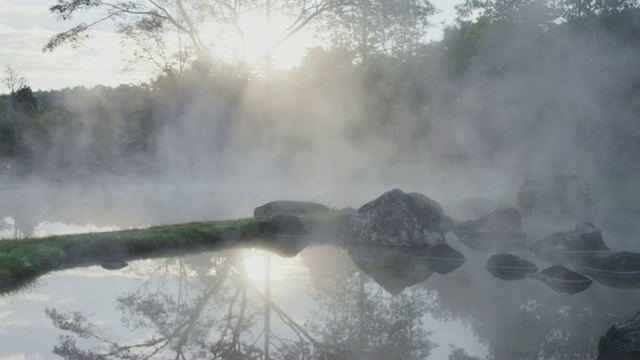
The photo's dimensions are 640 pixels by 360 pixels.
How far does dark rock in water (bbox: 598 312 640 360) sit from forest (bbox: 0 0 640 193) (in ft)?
73.3

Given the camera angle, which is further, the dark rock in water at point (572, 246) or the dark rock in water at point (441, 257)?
the dark rock in water at point (572, 246)

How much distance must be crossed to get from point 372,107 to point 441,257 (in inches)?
760

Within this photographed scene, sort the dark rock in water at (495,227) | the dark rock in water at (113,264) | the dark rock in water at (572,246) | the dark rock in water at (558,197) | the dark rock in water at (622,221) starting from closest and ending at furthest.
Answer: the dark rock in water at (113,264) → the dark rock in water at (572,246) → the dark rock in water at (495,227) → the dark rock in water at (622,221) → the dark rock in water at (558,197)

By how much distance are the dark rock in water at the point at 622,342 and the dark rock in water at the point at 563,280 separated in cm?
445

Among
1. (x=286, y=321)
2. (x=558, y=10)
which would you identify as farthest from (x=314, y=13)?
(x=286, y=321)

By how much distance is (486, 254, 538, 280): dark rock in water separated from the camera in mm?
12913

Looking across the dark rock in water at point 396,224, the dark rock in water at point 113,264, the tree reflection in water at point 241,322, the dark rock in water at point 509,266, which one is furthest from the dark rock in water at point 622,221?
the dark rock in water at point 113,264

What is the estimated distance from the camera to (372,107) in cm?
3325

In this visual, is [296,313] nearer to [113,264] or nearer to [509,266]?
[113,264]

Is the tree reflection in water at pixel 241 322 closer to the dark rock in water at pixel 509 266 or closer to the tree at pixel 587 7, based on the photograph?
the dark rock in water at pixel 509 266

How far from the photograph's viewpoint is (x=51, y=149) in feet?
117

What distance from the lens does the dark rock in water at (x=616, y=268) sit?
12628 millimetres

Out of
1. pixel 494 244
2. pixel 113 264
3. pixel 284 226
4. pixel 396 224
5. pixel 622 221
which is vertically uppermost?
pixel 284 226

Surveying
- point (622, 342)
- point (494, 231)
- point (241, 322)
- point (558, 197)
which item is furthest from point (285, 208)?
point (622, 342)
